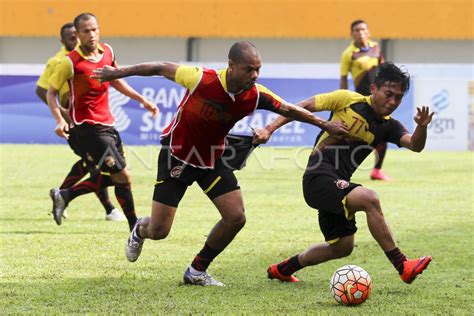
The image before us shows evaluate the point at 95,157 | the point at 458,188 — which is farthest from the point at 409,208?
the point at 95,157

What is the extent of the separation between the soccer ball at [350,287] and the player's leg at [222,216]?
→ 1.05 m

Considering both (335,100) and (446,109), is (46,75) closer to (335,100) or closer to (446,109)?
(335,100)

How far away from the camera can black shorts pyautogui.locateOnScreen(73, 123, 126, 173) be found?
10781mm

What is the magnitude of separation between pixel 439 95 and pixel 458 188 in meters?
8.66

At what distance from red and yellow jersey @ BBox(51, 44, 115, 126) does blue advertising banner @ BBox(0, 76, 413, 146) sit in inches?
523

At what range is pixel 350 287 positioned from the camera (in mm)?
7125

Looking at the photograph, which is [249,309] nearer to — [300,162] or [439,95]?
[300,162]

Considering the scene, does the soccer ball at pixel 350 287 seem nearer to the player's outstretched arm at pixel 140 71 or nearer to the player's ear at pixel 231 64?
the player's ear at pixel 231 64

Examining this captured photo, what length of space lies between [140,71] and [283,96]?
1757cm

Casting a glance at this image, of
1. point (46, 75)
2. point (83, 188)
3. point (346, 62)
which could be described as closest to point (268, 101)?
point (83, 188)

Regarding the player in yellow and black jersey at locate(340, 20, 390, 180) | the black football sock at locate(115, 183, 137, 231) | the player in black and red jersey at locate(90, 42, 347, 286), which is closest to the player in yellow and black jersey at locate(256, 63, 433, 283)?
the player in black and red jersey at locate(90, 42, 347, 286)

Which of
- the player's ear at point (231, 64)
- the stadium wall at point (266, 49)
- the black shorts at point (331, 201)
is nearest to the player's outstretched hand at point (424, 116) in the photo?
the black shorts at point (331, 201)

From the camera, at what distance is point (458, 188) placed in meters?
16.4

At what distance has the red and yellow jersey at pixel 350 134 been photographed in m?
8.01
